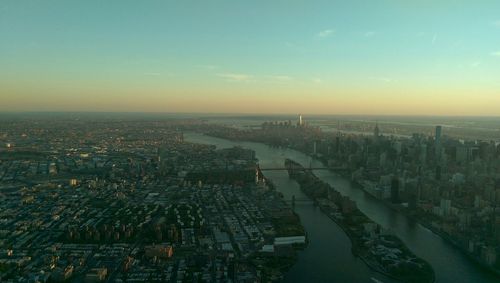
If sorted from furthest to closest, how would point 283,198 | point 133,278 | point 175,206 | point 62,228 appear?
point 283,198, point 175,206, point 62,228, point 133,278

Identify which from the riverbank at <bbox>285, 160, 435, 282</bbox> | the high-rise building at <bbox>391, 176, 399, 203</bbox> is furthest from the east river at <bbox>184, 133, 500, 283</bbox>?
the high-rise building at <bbox>391, 176, 399, 203</bbox>

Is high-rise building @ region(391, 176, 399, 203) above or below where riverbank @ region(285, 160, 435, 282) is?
above

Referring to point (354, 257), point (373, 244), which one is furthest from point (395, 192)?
point (354, 257)

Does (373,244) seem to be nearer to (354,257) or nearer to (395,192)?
(354,257)

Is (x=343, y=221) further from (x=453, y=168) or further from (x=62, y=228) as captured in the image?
(x=453, y=168)

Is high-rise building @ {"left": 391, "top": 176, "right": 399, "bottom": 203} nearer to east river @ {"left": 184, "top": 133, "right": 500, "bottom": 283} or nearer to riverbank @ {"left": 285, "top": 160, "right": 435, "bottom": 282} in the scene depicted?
east river @ {"left": 184, "top": 133, "right": 500, "bottom": 283}

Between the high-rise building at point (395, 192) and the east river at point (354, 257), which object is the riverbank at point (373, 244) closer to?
the east river at point (354, 257)

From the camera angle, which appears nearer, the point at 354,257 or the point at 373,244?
the point at 354,257

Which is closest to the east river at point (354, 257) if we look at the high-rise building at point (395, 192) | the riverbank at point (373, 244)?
the riverbank at point (373, 244)

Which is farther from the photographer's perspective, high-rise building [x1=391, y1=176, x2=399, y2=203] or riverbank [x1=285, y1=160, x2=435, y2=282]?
high-rise building [x1=391, y1=176, x2=399, y2=203]

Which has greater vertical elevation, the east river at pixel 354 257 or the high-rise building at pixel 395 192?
the high-rise building at pixel 395 192

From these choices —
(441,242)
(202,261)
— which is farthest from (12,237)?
(441,242)
